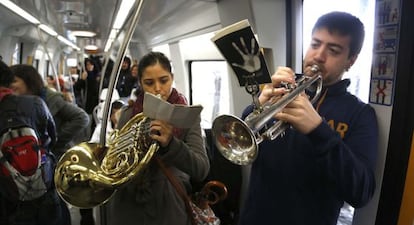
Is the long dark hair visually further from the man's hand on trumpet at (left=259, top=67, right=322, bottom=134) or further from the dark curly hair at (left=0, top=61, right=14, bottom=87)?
the dark curly hair at (left=0, top=61, right=14, bottom=87)

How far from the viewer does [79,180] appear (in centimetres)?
131

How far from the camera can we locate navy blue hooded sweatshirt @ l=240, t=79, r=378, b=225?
1.16m

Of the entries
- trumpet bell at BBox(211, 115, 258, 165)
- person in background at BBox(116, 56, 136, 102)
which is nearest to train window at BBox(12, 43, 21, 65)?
person in background at BBox(116, 56, 136, 102)

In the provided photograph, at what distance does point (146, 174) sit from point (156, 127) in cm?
32

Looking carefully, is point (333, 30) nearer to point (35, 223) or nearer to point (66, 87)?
point (35, 223)

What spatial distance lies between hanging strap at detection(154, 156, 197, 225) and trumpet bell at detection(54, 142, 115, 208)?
0.28 metres

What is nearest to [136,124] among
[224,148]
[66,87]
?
[224,148]

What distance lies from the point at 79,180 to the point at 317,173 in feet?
3.18

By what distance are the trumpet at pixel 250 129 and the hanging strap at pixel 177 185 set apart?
45 centimetres

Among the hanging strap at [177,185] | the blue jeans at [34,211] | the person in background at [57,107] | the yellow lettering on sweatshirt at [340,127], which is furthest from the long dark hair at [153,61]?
the person in background at [57,107]

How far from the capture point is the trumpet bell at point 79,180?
1311 mm

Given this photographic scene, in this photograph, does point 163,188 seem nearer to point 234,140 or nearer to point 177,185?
point 177,185

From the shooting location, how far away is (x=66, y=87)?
6777 mm

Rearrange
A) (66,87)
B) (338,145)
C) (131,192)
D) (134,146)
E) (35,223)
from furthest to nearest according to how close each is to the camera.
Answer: (66,87)
(35,223)
(131,192)
(134,146)
(338,145)
